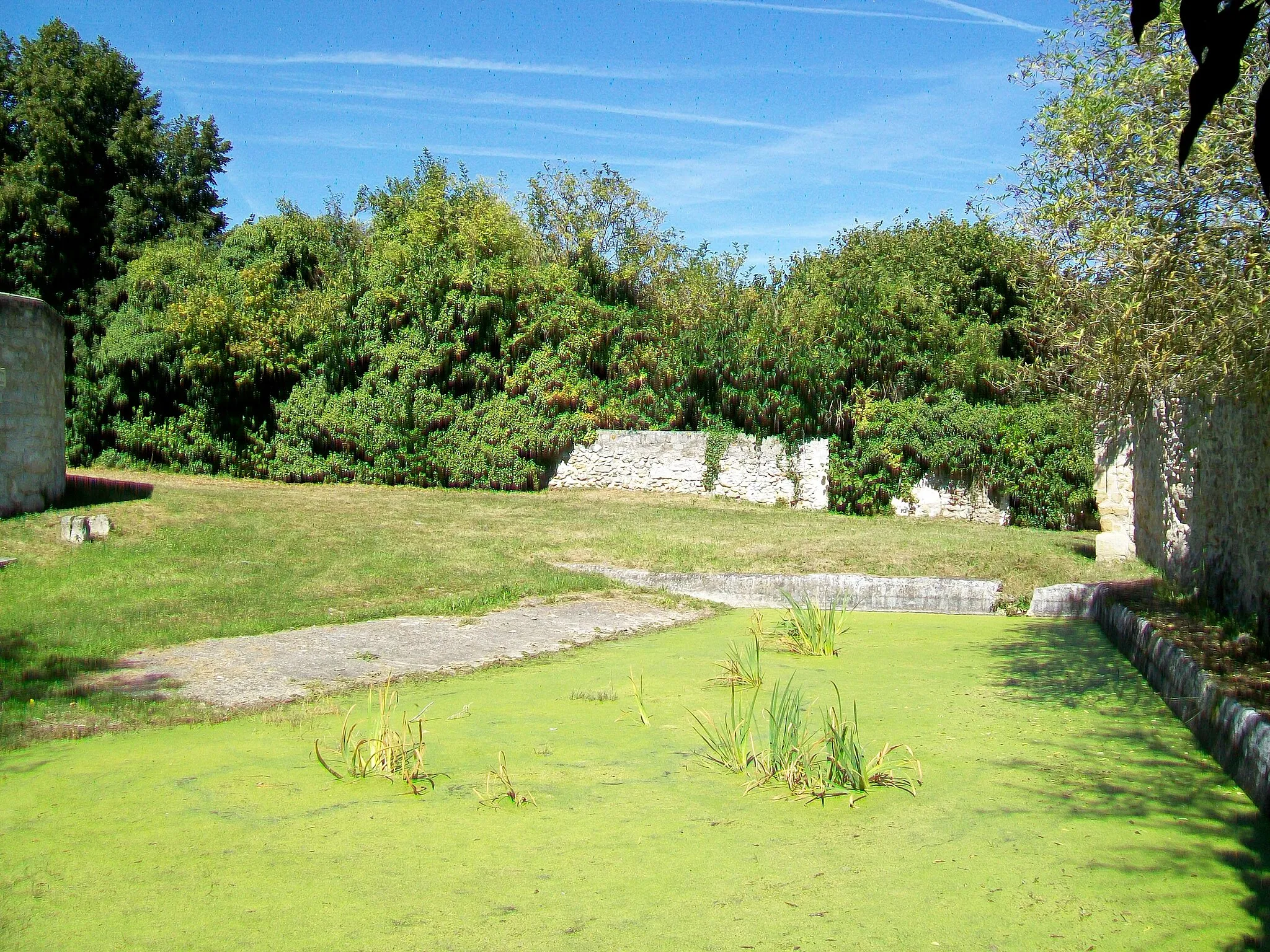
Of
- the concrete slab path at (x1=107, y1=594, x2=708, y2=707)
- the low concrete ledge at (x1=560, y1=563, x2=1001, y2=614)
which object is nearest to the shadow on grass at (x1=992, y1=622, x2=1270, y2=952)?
the low concrete ledge at (x1=560, y1=563, x2=1001, y2=614)

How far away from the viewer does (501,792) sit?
479 cm

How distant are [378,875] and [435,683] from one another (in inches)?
149

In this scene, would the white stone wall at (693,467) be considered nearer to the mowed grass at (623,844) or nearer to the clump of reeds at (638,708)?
the clump of reeds at (638,708)

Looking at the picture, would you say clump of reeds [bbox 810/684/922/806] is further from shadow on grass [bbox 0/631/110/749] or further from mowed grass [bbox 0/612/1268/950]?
shadow on grass [bbox 0/631/110/749]

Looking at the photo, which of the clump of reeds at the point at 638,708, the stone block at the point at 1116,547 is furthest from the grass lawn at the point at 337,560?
the clump of reeds at the point at 638,708

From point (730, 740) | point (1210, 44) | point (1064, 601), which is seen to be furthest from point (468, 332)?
point (1210, 44)

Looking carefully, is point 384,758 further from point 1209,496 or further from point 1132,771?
point 1209,496

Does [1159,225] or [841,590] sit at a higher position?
[1159,225]

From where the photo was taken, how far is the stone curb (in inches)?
183

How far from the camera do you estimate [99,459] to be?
70.6 feet

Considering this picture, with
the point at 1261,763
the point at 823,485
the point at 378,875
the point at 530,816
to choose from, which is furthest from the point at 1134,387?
the point at 823,485

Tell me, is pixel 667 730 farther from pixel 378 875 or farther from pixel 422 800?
pixel 378 875

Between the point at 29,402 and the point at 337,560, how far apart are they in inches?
150

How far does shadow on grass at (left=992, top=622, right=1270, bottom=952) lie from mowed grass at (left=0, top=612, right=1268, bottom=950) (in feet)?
0.07
